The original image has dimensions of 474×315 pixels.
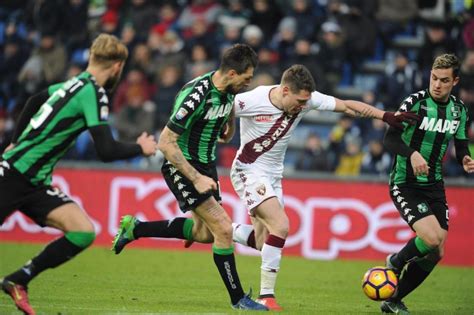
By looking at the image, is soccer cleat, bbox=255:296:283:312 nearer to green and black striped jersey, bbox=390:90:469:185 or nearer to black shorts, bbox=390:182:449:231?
black shorts, bbox=390:182:449:231

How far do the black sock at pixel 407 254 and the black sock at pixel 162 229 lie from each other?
2328 mm

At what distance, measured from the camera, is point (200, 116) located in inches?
366

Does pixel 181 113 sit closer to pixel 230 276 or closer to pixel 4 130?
pixel 230 276

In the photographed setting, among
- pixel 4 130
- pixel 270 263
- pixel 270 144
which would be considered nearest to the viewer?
pixel 270 263

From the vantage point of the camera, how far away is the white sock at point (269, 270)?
368 inches

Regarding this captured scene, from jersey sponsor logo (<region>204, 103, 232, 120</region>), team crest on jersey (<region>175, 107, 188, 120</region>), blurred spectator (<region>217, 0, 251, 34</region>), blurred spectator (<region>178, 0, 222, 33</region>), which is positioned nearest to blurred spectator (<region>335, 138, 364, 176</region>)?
blurred spectator (<region>217, 0, 251, 34</region>)

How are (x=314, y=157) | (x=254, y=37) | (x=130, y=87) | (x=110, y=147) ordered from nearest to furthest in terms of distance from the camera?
(x=110, y=147) < (x=314, y=157) < (x=254, y=37) < (x=130, y=87)

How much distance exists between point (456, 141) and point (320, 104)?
1569 millimetres

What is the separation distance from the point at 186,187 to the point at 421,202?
2.46 metres

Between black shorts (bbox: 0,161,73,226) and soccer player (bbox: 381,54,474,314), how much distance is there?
12.0ft

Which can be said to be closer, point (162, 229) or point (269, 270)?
point (269, 270)

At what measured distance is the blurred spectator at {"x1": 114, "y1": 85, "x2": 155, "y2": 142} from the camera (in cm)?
1864

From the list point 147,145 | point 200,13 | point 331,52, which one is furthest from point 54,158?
point 200,13

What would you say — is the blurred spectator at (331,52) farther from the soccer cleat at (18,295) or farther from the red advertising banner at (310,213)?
the soccer cleat at (18,295)
